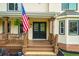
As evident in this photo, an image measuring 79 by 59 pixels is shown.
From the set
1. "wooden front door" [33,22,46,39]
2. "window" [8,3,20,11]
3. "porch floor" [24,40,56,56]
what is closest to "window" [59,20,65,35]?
"wooden front door" [33,22,46,39]

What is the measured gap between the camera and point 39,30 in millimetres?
21203

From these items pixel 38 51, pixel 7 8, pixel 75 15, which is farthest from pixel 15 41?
pixel 75 15

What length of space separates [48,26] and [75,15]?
14.0ft

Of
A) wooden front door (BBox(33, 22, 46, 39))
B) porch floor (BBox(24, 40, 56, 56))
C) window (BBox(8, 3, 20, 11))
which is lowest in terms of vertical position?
porch floor (BBox(24, 40, 56, 56))

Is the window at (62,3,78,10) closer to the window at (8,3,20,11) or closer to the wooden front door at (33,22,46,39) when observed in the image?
the wooden front door at (33,22,46,39)

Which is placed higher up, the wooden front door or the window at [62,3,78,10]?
the window at [62,3,78,10]

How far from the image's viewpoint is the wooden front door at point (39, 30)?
2083 cm

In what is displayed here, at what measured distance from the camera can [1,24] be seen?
1975 cm

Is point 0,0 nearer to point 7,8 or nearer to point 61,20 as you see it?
point 61,20

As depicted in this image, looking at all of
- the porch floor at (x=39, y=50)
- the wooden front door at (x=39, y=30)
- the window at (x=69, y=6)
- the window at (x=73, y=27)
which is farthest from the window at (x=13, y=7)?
the porch floor at (x=39, y=50)

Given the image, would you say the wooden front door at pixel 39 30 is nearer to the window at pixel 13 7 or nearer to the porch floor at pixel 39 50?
the window at pixel 13 7

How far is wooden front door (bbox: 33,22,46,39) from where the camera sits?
820 inches

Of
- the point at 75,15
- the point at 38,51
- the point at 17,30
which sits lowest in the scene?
the point at 38,51

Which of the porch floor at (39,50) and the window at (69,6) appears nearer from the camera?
the porch floor at (39,50)
